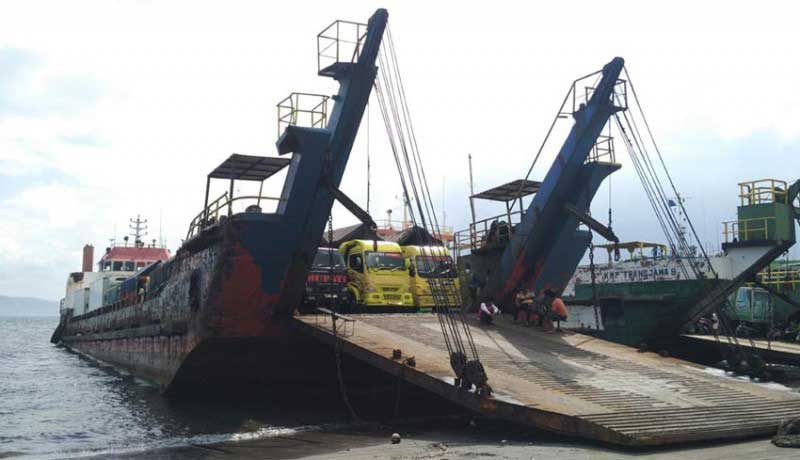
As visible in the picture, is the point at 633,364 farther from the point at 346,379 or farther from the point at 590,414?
the point at 346,379

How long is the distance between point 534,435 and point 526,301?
850 centimetres

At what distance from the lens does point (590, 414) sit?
832cm

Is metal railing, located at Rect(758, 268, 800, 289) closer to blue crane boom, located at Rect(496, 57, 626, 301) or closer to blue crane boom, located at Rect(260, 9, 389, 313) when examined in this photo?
blue crane boom, located at Rect(496, 57, 626, 301)

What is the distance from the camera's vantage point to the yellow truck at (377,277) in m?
18.1

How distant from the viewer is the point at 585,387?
32.8 ft

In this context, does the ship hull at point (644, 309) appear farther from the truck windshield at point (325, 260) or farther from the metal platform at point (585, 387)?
the truck windshield at point (325, 260)

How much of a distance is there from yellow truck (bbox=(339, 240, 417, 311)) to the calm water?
422 centimetres

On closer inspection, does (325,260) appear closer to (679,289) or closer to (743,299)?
(679,289)

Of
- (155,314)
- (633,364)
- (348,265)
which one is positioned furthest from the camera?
(155,314)

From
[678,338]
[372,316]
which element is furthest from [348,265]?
[678,338]

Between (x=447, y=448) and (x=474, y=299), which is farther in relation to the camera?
(x=474, y=299)

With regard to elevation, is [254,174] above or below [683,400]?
above

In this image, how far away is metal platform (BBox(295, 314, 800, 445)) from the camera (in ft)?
27.0

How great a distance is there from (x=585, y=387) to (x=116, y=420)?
Result: 9.70 m
